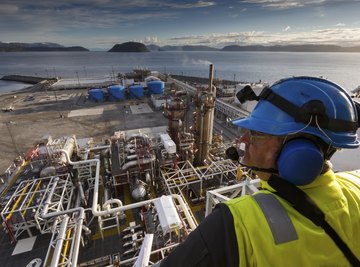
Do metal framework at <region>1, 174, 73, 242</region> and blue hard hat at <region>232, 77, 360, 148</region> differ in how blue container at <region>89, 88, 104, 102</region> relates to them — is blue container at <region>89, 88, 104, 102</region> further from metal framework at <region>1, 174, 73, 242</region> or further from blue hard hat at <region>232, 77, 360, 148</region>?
blue hard hat at <region>232, 77, 360, 148</region>

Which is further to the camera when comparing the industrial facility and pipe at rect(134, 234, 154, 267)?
the industrial facility

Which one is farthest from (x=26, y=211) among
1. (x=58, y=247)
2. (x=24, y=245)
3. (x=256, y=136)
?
(x=256, y=136)

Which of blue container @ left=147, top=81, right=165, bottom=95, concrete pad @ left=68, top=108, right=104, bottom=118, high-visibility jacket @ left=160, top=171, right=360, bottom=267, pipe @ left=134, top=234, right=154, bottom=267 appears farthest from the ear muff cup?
blue container @ left=147, top=81, right=165, bottom=95

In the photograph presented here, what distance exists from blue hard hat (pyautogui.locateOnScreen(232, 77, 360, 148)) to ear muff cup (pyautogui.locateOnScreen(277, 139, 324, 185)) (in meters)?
0.15

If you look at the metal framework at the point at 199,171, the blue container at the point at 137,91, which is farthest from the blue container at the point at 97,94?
the metal framework at the point at 199,171

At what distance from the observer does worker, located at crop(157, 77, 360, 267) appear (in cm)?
170

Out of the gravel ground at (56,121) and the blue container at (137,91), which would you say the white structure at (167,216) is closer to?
the gravel ground at (56,121)

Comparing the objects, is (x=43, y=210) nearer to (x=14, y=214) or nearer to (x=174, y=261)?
(x=14, y=214)

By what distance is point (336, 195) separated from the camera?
1.96 metres

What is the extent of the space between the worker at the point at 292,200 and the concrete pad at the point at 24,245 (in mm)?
15303

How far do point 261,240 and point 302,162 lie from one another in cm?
77

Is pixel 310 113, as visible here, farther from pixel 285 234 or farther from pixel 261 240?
pixel 261 240

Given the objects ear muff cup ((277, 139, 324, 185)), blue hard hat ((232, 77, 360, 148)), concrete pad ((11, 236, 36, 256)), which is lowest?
concrete pad ((11, 236, 36, 256))

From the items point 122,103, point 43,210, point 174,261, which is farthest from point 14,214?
point 122,103
